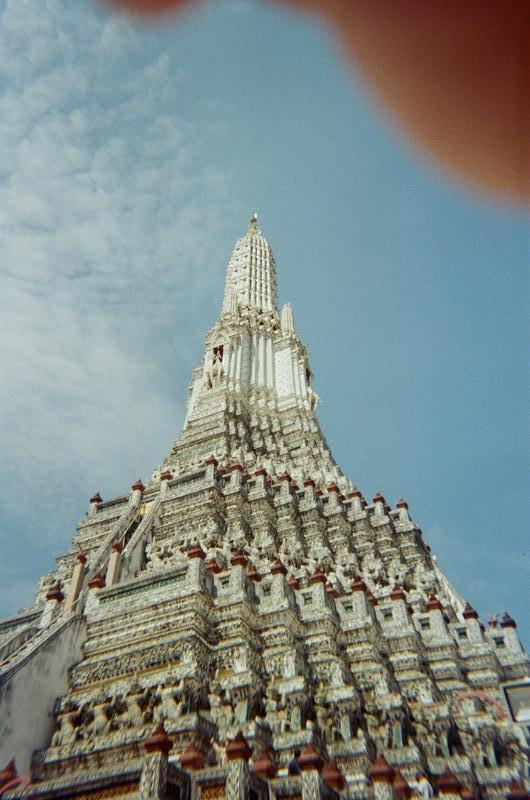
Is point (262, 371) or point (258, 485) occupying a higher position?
point (262, 371)

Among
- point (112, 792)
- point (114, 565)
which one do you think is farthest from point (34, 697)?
point (114, 565)

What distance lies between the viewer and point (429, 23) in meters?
6.02

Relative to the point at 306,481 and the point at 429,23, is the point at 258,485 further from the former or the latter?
the point at 429,23

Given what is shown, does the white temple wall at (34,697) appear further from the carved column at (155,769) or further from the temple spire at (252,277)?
the temple spire at (252,277)

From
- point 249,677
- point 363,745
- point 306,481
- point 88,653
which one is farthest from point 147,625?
point 306,481

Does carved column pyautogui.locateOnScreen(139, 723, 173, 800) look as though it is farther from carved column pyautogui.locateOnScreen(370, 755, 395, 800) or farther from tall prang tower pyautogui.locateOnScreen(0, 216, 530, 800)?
carved column pyautogui.locateOnScreen(370, 755, 395, 800)

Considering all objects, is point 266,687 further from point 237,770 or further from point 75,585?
point 75,585

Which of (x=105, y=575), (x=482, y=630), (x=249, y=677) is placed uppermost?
(x=105, y=575)

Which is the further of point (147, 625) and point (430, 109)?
point (147, 625)

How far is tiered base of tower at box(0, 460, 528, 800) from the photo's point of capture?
941 centimetres

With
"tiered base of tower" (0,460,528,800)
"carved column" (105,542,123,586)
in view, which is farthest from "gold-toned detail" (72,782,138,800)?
"carved column" (105,542,123,586)

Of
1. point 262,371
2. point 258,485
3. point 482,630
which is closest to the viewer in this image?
point 482,630

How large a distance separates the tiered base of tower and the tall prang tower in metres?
0.04

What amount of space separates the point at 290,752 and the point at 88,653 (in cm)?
561
